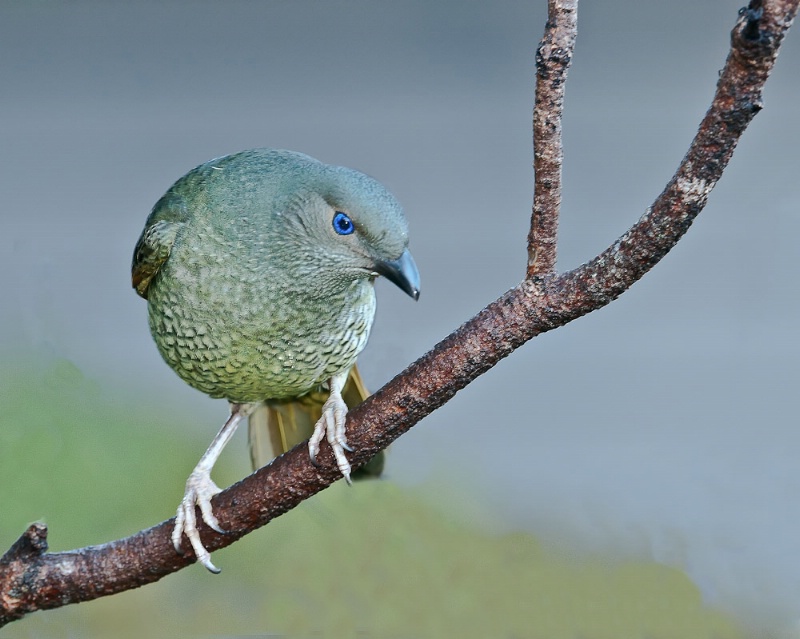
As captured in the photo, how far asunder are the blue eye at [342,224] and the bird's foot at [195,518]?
826 mm

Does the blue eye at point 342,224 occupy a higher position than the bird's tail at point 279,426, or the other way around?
the blue eye at point 342,224

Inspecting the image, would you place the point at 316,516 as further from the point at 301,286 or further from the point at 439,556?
the point at 301,286

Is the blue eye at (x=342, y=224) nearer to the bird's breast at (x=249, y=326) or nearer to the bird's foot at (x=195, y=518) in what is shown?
the bird's breast at (x=249, y=326)

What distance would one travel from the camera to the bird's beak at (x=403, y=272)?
2262 mm

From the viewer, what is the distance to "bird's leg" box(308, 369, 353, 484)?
214 centimetres

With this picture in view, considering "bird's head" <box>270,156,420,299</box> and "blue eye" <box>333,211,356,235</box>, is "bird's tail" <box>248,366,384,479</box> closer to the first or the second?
"bird's head" <box>270,156,420,299</box>

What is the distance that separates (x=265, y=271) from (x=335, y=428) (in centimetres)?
48

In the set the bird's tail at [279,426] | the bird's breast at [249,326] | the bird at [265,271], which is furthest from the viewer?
the bird's tail at [279,426]

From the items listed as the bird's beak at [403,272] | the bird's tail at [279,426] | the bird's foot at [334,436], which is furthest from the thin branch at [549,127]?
the bird's tail at [279,426]

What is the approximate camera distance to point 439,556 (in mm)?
3551

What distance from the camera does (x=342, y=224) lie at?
2.38 metres

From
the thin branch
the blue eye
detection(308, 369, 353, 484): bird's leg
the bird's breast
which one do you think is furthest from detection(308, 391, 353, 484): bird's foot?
the thin branch

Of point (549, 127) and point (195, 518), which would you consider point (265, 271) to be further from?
point (549, 127)

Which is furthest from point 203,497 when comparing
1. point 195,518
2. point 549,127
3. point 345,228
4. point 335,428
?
point 549,127
